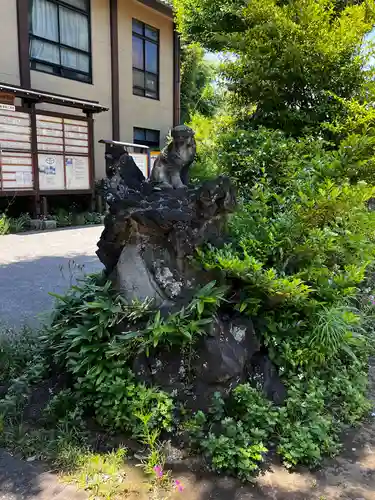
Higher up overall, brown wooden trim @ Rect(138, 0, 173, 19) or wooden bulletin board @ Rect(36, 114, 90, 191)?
brown wooden trim @ Rect(138, 0, 173, 19)

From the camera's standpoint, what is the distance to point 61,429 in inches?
108

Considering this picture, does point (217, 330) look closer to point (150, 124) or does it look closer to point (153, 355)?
point (153, 355)

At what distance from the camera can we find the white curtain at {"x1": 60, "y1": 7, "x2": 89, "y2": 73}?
46.9 feet

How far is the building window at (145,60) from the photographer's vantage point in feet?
57.2

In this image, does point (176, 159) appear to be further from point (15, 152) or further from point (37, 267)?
point (15, 152)

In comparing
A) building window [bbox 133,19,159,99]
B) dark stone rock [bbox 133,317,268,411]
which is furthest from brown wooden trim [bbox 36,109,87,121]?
dark stone rock [bbox 133,317,268,411]

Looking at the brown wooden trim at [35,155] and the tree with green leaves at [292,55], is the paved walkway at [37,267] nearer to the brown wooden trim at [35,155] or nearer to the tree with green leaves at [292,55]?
the brown wooden trim at [35,155]

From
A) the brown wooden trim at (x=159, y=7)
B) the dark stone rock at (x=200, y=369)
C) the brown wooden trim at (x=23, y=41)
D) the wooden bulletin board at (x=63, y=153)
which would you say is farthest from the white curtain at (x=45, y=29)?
the dark stone rock at (x=200, y=369)

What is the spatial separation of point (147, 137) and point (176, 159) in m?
15.9

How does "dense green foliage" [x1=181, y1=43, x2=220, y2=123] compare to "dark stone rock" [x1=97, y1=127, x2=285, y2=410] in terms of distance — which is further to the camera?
"dense green foliage" [x1=181, y1=43, x2=220, y2=123]

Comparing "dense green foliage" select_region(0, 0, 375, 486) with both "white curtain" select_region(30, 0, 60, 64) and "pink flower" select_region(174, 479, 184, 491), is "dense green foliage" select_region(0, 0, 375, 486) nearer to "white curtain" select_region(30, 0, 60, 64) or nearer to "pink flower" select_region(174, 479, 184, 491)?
"pink flower" select_region(174, 479, 184, 491)

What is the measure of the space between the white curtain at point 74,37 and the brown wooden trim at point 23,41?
180cm

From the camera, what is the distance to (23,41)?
12.5 meters

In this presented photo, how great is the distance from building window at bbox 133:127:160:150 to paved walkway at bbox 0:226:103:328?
311 inches
